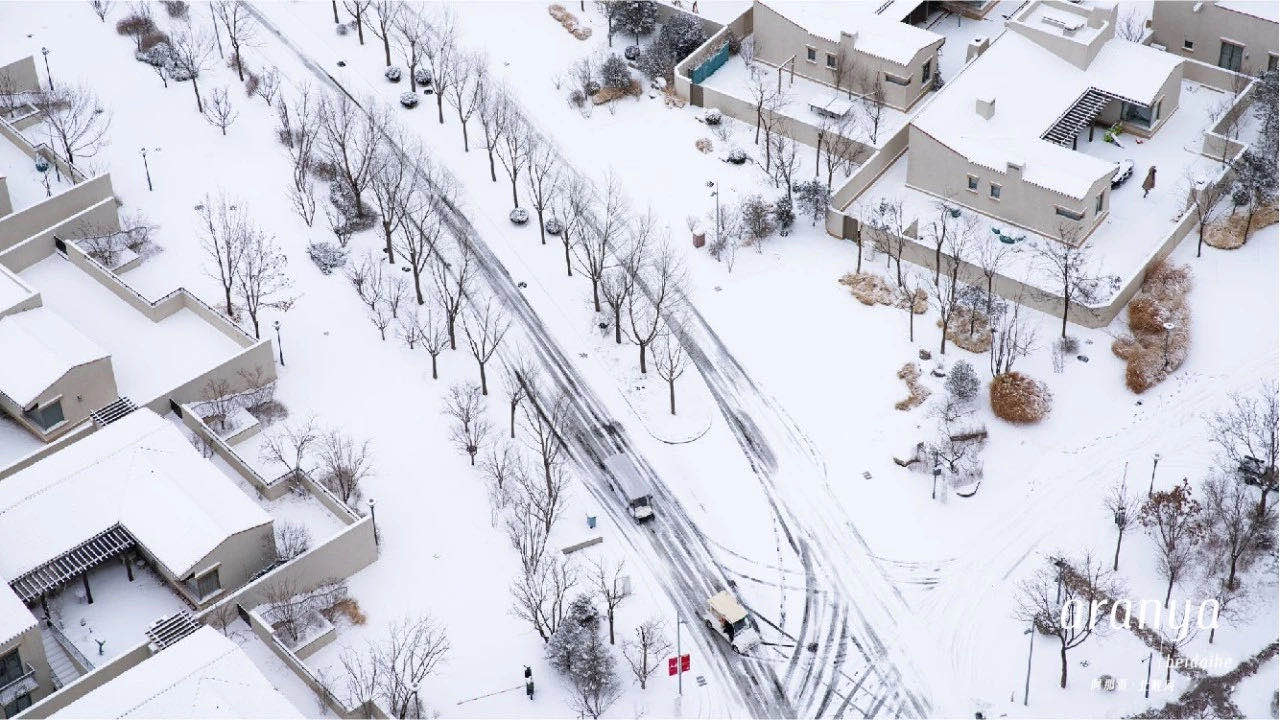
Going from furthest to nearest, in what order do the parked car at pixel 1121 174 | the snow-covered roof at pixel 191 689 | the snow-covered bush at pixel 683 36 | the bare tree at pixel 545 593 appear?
the snow-covered bush at pixel 683 36, the parked car at pixel 1121 174, the bare tree at pixel 545 593, the snow-covered roof at pixel 191 689

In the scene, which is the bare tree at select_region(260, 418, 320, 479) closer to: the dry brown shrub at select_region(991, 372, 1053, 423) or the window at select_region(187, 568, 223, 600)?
the window at select_region(187, 568, 223, 600)

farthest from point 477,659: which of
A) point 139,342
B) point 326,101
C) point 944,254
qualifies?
point 326,101

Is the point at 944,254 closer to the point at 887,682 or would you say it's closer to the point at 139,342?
the point at 887,682

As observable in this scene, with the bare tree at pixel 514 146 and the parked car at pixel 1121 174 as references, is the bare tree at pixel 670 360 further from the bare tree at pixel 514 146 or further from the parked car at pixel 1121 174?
the parked car at pixel 1121 174

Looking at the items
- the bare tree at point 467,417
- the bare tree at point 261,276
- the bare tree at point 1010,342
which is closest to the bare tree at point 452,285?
the bare tree at point 467,417

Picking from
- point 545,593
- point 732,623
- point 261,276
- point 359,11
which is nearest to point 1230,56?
point 359,11

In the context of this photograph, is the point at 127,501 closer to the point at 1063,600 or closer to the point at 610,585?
the point at 610,585

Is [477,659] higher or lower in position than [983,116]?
lower
